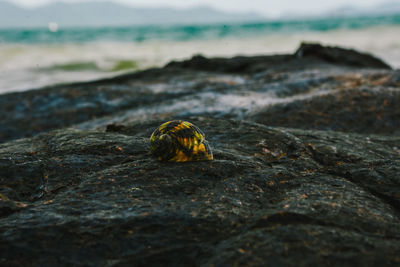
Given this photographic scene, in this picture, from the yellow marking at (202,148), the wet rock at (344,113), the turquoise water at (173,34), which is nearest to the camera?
the yellow marking at (202,148)

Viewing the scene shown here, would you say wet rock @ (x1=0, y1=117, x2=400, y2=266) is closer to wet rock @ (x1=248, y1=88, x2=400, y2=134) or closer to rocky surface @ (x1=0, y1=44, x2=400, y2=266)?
rocky surface @ (x1=0, y1=44, x2=400, y2=266)

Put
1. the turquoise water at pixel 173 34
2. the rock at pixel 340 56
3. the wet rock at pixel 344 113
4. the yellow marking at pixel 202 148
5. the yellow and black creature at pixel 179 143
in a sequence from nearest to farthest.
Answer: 1. the yellow and black creature at pixel 179 143
2. the yellow marking at pixel 202 148
3. the wet rock at pixel 344 113
4. the rock at pixel 340 56
5. the turquoise water at pixel 173 34

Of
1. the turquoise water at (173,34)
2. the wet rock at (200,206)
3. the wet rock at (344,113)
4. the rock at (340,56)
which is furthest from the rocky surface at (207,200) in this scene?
the turquoise water at (173,34)

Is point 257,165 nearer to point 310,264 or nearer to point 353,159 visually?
point 353,159

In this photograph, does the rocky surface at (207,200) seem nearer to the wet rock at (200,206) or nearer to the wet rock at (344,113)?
the wet rock at (200,206)

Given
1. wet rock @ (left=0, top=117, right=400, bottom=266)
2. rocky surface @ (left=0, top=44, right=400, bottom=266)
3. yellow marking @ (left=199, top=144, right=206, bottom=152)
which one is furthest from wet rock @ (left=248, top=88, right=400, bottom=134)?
yellow marking @ (left=199, top=144, right=206, bottom=152)

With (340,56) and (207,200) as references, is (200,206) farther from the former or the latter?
(340,56)

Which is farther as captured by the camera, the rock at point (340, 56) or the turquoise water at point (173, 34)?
the turquoise water at point (173, 34)

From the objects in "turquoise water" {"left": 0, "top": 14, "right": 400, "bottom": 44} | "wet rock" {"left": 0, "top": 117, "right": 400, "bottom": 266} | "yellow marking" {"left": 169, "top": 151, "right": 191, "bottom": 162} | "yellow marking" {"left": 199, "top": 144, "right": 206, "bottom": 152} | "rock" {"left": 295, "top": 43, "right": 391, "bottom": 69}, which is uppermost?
"turquoise water" {"left": 0, "top": 14, "right": 400, "bottom": 44}

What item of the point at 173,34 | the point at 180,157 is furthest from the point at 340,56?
the point at 173,34
